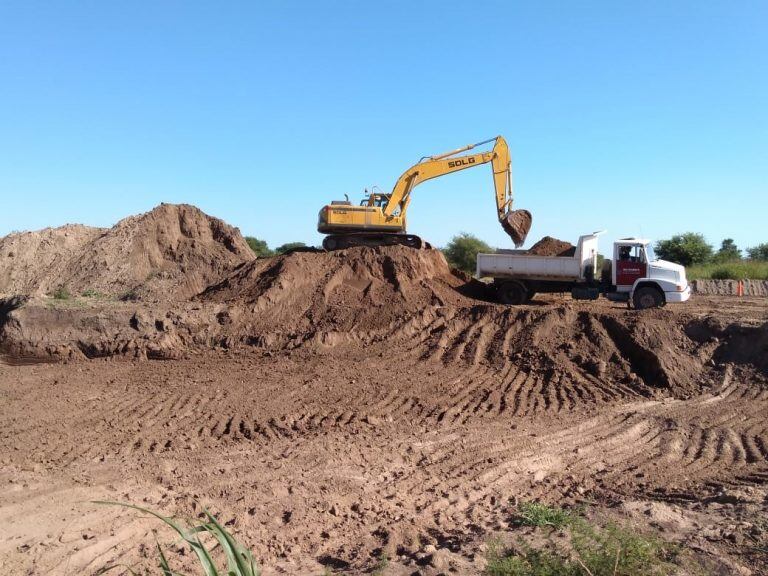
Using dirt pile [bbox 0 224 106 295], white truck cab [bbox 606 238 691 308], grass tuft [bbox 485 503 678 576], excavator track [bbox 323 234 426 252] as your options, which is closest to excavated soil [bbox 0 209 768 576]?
grass tuft [bbox 485 503 678 576]

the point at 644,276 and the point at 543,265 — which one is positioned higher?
the point at 543,265

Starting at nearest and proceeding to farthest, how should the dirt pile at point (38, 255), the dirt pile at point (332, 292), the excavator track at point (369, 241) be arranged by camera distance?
1. the dirt pile at point (332, 292)
2. the excavator track at point (369, 241)
3. the dirt pile at point (38, 255)

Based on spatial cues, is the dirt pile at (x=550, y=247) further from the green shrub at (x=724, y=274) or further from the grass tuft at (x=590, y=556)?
the grass tuft at (x=590, y=556)

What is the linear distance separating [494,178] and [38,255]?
15.4 meters

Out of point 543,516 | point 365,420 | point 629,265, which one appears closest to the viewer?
point 543,516

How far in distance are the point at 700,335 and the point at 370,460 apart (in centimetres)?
831

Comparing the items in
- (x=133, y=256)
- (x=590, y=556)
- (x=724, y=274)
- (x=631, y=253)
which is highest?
(x=133, y=256)

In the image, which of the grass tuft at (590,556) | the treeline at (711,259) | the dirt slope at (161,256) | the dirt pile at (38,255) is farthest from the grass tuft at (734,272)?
the grass tuft at (590,556)

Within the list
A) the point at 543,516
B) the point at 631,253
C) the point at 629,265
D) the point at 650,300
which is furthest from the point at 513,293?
the point at 543,516

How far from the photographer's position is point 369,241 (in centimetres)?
2091

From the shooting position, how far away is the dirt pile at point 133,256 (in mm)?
20453

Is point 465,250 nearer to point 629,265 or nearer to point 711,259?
point 711,259

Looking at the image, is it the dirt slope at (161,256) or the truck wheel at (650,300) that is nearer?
the truck wheel at (650,300)

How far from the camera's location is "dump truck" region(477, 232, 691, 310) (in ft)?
56.9
